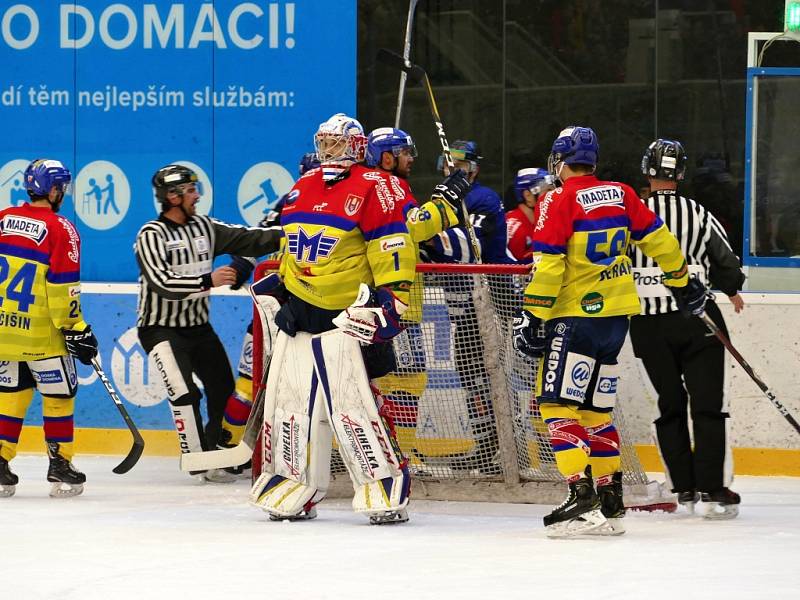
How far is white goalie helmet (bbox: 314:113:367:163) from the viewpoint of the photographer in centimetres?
586

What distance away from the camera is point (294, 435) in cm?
593

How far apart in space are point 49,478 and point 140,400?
156 cm

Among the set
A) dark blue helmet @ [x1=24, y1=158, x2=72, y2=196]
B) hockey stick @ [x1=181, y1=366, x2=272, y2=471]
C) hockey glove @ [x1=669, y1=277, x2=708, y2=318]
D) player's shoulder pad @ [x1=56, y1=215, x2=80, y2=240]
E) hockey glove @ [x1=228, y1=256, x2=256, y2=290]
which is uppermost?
dark blue helmet @ [x1=24, y1=158, x2=72, y2=196]

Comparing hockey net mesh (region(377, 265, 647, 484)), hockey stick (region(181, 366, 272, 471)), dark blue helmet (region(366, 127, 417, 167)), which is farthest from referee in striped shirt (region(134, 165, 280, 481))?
hockey net mesh (region(377, 265, 647, 484))

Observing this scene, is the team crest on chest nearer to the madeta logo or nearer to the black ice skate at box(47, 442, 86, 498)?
the madeta logo

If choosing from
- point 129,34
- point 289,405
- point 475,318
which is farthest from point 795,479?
point 129,34

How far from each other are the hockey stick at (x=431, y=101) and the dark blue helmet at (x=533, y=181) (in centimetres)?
45

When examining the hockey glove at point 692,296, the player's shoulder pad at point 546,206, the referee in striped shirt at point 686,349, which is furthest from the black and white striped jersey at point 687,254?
the player's shoulder pad at point 546,206

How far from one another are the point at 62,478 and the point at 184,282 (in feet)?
3.35

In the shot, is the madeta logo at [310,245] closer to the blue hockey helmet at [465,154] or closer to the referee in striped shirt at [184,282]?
the referee in striped shirt at [184,282]

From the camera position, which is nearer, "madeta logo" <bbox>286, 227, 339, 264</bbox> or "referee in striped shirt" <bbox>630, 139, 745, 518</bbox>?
"madeta logo" <bbox>286, 227, 339, 264</bbox>

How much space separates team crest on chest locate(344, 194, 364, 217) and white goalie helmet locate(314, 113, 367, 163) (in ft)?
0.63

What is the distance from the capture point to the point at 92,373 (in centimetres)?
831

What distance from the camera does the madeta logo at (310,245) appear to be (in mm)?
5773
